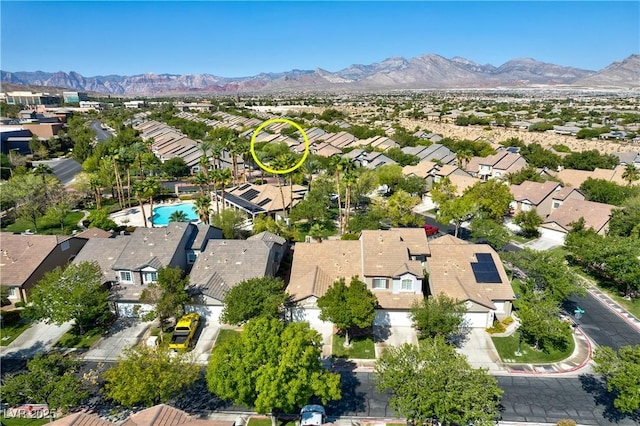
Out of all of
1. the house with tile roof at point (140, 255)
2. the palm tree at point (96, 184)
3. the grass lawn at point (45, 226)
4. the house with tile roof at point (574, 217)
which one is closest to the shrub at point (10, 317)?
the house with tile roof at point (140, 255)

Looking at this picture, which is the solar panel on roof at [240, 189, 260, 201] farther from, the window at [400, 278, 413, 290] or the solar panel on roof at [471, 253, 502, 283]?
the solar panel on roof at [471, 253, 502, 283]

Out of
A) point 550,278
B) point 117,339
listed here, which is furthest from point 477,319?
point 117,339

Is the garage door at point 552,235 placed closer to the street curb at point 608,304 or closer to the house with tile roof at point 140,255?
the street curb at point 608,304

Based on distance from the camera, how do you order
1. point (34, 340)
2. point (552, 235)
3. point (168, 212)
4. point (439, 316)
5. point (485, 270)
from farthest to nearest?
point (168, 212)
point (552, 235)
point (485, 270)
point (34, 340)
point (439, 316)

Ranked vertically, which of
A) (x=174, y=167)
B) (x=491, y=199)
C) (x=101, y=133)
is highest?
(x=101, y=133)

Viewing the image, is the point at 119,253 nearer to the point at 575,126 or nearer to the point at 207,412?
the point at 207,412

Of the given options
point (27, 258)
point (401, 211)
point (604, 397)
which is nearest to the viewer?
point (604, 397)

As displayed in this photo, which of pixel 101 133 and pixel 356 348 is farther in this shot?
pixel 101 133

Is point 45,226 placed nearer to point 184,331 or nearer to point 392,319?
point 184,331
